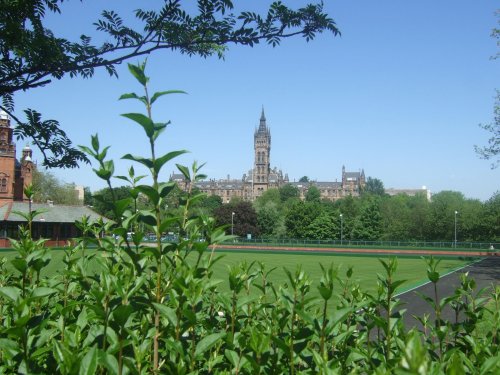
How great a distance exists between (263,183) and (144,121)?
167 meters

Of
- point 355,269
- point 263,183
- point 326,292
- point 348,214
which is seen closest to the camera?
point 326,292

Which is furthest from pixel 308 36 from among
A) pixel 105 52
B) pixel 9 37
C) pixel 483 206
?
pixel 483 206

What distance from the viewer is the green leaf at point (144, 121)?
1651 mm

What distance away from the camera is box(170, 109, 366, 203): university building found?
170 meters

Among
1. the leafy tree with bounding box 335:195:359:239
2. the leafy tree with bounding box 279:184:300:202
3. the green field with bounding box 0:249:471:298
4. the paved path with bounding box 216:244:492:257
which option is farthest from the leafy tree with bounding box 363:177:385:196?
the green field with bounding box 0:249:471:298

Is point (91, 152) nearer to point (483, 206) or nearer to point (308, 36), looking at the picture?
point (308, 36)

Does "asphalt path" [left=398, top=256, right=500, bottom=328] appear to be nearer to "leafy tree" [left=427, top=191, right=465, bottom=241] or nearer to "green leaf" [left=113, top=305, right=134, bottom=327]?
"green leaf" [left=113, top=305, right=134, bottom=327]

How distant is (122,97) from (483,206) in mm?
80025

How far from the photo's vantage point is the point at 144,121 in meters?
1.68

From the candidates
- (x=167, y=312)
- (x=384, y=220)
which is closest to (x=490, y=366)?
(x=167, y=312)

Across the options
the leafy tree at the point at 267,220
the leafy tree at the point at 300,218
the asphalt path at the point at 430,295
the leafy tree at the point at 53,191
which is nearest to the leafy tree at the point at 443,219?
the leafy tree at the point at 300,218

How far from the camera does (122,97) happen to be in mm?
1746

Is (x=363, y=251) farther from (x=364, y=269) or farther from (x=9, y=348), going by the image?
(x=9, y=348)

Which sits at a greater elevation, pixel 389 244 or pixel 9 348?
pixel 9 348
